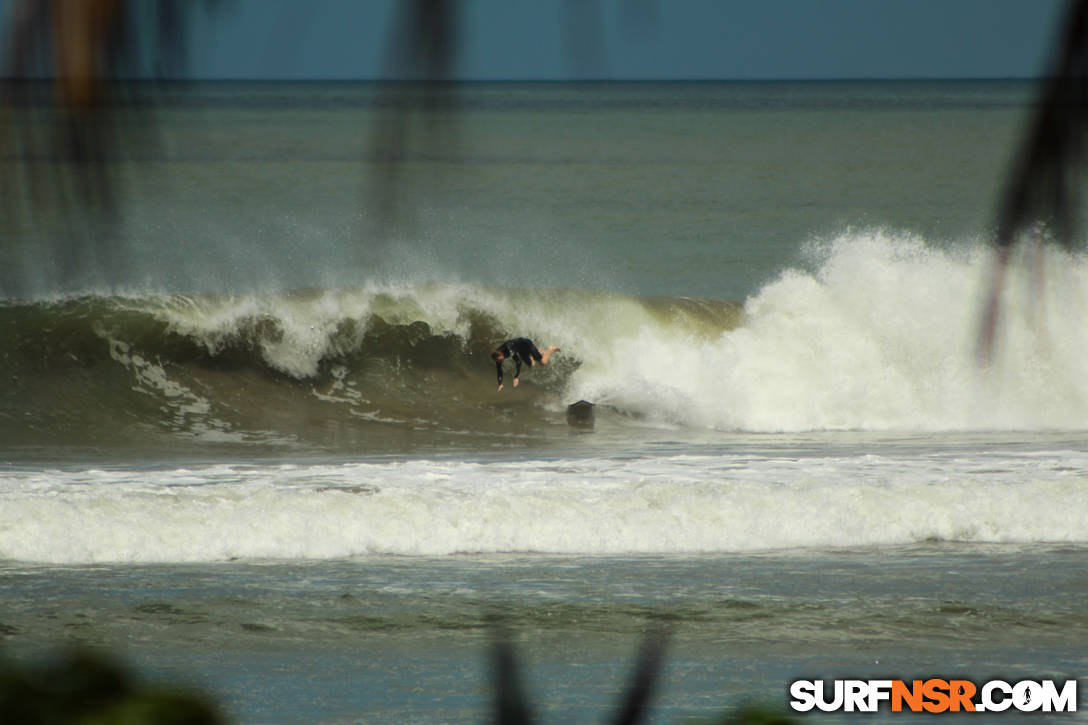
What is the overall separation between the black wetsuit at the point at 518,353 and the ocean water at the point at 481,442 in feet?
1.26

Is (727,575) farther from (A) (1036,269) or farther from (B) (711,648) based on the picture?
(A) (1036,269)

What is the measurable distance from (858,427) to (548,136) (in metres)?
40.0

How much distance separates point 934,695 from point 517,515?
422 cm

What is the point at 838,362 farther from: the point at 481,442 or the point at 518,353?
the point at 481,442

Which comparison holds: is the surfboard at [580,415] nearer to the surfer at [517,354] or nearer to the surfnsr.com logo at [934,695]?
the surfer at [517,354]

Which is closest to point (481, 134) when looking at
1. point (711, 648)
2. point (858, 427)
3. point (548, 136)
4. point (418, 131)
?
point (418, 131)

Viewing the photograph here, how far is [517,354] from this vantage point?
19156 millimetres

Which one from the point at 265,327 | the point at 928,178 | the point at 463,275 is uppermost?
the point at 928,178

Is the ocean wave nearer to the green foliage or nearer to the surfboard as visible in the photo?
the surfboard

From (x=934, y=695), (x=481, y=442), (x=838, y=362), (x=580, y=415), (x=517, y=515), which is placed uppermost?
(x=838, y=362)

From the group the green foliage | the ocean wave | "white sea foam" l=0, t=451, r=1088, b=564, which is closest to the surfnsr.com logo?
"white sea foam" l=0, t=451, r=1088, b=564

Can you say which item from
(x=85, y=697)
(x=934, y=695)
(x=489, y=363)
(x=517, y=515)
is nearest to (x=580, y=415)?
(x=489, y=363)

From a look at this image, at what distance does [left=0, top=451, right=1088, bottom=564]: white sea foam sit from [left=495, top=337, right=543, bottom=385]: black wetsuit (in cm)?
729

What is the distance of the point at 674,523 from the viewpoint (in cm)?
954
